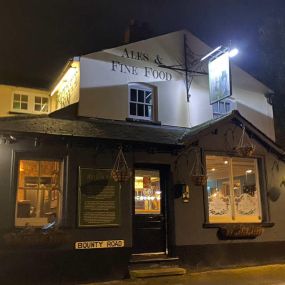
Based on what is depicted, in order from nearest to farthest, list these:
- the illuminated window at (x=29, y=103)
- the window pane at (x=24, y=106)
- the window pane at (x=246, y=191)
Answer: the window pane at (x=246, y=191) < the illuminated window at (x=29, y=103) < the window pane at (x=24, y=106)

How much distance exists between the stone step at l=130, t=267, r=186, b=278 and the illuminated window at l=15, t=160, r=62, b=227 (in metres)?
2.29

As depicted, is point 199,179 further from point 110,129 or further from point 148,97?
point 148,97

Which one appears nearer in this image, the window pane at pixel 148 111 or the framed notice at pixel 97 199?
the framed notice at pixel 97 199

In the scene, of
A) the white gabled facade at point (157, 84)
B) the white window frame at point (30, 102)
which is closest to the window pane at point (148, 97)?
the white gabled facade at point (157, 84)

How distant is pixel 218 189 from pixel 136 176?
2590 millimetres

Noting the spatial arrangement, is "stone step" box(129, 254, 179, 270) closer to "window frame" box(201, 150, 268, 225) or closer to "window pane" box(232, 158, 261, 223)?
"window frame" box(201, 150, 268, 225)

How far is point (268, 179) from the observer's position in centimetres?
1234

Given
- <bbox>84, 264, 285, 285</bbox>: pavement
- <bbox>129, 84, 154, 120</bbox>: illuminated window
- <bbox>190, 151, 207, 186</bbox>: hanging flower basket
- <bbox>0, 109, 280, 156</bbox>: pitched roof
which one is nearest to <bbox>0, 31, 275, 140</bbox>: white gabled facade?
<bbox>129, 84, 154, 120</bbox>: illuminated window

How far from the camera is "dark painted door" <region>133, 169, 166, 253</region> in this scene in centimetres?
1055

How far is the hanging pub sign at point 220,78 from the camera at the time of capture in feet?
37.9

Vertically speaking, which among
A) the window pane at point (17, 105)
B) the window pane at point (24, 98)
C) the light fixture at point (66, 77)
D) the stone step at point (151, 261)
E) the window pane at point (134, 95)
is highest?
the light fixture at point (66, 77)

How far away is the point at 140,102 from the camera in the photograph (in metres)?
12.5

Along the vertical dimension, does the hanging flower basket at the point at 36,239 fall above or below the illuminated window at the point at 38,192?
below

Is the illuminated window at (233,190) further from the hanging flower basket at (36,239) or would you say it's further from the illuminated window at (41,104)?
the illuminated window at (41,104)
